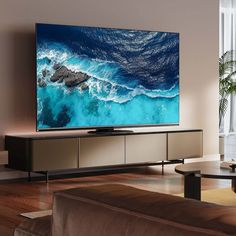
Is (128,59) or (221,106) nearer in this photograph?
(128,59)

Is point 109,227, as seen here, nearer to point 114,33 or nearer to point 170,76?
point 114,33

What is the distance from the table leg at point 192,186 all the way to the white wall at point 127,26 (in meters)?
2.34

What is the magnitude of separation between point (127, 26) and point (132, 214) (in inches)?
233

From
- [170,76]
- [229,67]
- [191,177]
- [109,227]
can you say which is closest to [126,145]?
A: [170,76]

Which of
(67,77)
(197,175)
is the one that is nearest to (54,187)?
(67,77)

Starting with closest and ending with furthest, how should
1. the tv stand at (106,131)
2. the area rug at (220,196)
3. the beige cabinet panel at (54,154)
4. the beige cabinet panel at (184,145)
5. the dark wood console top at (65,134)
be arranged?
the area rug at (220,196) < the beige cabinet panel at (54,154) < the dark wood console top at (65,134) < the tv stand at (106,131) < the beige cabinet panel at (184,145)

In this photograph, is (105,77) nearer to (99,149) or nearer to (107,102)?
(107,102)

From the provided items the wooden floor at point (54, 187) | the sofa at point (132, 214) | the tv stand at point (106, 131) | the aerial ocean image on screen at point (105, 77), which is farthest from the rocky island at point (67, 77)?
the sofa at point (132, 214)

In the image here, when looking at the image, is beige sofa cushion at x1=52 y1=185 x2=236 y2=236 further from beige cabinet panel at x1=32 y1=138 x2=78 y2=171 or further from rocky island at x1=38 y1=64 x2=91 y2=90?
rocky island at x1=38 y1=64 x2=91 y2=90

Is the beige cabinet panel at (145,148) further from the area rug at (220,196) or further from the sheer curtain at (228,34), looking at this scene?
the sheer curtain at (228,34)

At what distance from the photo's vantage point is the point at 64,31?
626 centimetres

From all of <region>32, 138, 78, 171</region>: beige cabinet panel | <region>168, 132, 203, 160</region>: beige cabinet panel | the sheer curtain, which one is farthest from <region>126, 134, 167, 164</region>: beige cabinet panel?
the sheer curtain

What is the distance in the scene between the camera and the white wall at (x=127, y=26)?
616 cm

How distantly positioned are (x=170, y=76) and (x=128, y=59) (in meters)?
0.66
